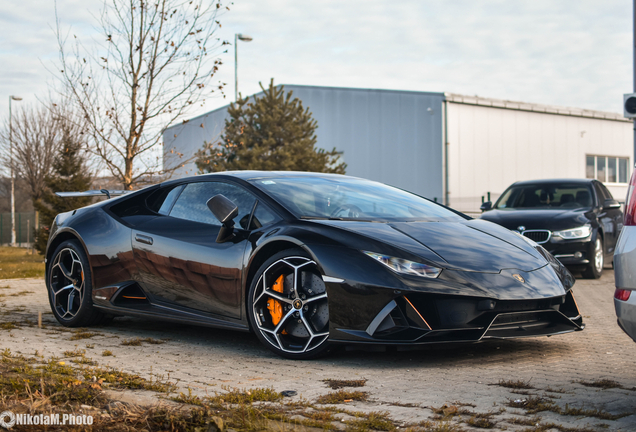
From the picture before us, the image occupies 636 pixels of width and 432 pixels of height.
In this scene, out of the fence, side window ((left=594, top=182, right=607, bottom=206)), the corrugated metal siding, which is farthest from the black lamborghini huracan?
the fence

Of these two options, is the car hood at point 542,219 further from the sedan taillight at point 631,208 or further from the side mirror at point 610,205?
the sedan taillight at point 631,208

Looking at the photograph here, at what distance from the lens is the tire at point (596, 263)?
1070cm

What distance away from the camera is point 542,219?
10.5m

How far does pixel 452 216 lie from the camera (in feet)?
18.0

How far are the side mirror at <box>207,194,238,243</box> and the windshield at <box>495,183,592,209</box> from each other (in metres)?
7.60

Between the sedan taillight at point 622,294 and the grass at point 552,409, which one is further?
the sedan taillight at point 622,294

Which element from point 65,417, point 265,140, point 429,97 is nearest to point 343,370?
point 65,417

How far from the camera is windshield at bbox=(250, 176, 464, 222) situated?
4949mm

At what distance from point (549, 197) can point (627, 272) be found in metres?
8.72

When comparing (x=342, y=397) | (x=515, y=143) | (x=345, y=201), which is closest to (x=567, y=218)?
(x=345, y=201)

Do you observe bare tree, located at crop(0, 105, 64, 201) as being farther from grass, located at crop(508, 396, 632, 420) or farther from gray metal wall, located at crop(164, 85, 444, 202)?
grass, located at crop(508, 396, 632, 420)

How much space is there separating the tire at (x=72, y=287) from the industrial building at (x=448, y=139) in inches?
738

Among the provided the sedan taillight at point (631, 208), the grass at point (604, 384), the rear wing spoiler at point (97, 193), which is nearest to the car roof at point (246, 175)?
the rear wing spoiler at point (97, 193)

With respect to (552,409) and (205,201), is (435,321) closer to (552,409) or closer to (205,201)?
(552,409)
